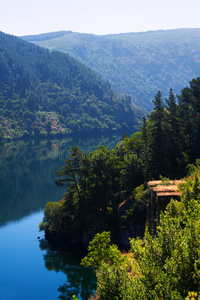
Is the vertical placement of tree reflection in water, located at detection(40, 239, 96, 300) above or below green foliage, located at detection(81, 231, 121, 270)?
below

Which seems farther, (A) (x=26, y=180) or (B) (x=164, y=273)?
(A) (x=26, y=180)

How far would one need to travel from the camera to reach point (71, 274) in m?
52.8

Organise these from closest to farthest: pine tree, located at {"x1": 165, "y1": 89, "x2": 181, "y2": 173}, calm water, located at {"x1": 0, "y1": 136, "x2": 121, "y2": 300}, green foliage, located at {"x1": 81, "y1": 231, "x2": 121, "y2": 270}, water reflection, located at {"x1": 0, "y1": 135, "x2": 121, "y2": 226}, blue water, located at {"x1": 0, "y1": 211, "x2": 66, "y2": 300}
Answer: green foliage, located at {"x1": 81, "y1": 231, "x2": 121, "y2": 270} → blue water, located at {"x1": 0, "y1": 211, "x2": 66, "y2": 300} → calm water, located at {"x1": 0, "y1": 136, "x2": 121, "y2": 300} → pine tree, located at {"x1": 165, "y1": 89, "x2": 181, "y2": 173} → water reflection, located at {"x1": 0, "y1": 135, "x2": 121, "y2": 226}

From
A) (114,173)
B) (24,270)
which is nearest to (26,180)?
(114,173)

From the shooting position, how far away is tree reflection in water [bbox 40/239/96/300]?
47.9 m

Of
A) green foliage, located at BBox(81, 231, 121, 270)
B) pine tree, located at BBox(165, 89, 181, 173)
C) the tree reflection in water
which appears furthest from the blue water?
pine tree, located at BBox(165, 89, 181, 173)

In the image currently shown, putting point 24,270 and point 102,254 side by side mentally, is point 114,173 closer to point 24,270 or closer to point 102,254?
point 24,270

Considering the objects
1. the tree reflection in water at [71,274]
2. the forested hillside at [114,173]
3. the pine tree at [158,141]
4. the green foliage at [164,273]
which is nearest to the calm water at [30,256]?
the tree reflection in water at [71,274]

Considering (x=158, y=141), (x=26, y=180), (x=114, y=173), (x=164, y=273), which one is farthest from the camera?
(x=26, y=180)

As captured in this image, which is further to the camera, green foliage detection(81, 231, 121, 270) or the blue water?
the blue water

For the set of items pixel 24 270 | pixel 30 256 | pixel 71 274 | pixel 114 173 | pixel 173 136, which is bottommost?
pixel 71 274

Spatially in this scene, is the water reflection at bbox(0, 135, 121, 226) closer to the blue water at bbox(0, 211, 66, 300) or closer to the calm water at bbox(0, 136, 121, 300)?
the calm water at bbox(0, 136, 121, 300)

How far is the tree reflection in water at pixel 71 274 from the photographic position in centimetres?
4794

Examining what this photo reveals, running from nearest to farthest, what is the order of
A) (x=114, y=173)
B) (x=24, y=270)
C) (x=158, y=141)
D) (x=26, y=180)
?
(x=24, y=270) < (x=158, y=141) < (x=114, y=173) < (x=26, y=180)
